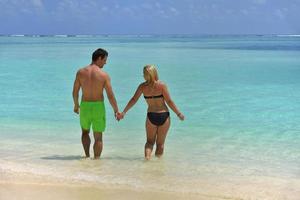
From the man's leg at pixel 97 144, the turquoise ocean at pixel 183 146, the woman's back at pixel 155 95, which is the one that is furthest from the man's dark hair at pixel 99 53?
the turquoise ocean at pixel 183 146

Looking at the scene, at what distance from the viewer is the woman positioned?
21.1 feet

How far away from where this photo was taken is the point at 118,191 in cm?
512

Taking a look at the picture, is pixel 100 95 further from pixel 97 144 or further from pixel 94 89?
pixel 97 144

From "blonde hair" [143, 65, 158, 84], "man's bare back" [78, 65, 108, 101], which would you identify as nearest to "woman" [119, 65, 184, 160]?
"blonde hair" [143, 65, 158, 84]

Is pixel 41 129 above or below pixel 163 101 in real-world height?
below

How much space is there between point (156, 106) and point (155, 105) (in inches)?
0.7

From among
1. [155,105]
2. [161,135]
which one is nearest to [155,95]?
[155,105]

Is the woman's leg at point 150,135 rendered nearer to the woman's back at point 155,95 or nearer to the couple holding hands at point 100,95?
the couple holding hands at point 100,95

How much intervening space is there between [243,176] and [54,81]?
14.0m

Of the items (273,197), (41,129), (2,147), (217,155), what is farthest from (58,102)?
(273,197)

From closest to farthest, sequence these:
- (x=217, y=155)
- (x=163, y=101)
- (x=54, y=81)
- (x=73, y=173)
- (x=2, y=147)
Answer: (x=73, y=173)
(x=163, y=101)
(x=217, y=155)
(x=2, y=147)
(x=54, y=81)

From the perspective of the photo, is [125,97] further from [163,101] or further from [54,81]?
[163,101]

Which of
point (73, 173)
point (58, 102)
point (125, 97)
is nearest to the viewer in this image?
point (73, 173)

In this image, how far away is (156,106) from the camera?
6637 millimetres
